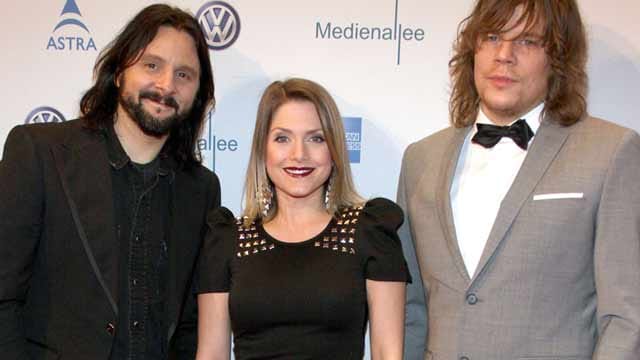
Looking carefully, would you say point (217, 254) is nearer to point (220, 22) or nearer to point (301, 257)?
point (301, 257)

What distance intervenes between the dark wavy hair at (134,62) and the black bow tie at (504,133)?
1034mm

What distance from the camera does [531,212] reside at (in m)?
2.07

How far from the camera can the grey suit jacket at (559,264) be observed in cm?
198

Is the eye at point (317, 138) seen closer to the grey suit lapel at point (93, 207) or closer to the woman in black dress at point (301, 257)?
the woman in black dress at point (301, 257)

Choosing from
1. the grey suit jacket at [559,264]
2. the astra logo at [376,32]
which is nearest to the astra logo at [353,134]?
the astra logo at [376,32]

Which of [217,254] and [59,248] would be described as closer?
[59,248]

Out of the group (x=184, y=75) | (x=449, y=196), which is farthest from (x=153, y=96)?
(x=449, y=196)

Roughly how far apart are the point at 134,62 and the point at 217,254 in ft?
2.37

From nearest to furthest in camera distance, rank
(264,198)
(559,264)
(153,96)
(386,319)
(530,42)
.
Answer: (559,264), (530,42), (386,319), (153,96), (264,198)

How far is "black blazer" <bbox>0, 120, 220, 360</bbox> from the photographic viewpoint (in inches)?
86.0

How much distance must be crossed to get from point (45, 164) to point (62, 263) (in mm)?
323

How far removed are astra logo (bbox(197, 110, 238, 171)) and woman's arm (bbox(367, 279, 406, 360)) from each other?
1085mm

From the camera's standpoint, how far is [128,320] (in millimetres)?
2328

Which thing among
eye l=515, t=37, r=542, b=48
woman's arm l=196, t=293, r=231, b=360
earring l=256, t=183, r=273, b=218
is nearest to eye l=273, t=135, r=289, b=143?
earring l=256, t=183, r=273, b=218
